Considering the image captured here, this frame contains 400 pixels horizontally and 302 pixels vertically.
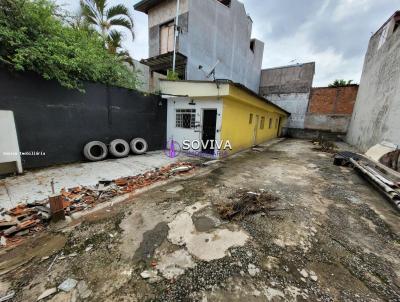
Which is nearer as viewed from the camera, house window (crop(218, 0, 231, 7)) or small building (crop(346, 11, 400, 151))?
small building (crop(346, 11, 400, 151))

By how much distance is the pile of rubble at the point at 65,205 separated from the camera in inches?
88.4

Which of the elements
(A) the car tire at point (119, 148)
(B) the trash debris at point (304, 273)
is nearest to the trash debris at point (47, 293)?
(B) the trash debris at point (304, 273)

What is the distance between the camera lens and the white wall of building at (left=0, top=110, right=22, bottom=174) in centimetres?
377

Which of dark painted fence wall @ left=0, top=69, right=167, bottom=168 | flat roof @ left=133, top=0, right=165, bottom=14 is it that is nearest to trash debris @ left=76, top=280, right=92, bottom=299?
dark painted fence wall @ left=0, top=69, right=167, bottom=168

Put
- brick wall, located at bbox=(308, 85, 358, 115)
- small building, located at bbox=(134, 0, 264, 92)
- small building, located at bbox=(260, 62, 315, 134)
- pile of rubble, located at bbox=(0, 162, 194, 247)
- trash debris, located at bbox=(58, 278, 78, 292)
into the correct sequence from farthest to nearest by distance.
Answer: small building, located at bbox=(260, 62, 315, 134)
brick wall, located at bbox=(308, 85, 358, 115)
small building, located at bbox=(134, 0, 264, 92)
pile of rubble, located at bbox=(0, 162, 194, 247)
trash debris, located at bbox=(58, 278, 78, 292)

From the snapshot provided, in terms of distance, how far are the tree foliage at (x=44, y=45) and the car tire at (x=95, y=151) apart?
1.78m

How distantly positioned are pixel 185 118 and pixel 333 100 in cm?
1330

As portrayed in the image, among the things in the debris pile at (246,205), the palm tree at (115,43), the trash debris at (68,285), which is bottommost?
the trash debris at (68,285)

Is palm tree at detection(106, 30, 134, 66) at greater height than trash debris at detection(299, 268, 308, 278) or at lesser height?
greater

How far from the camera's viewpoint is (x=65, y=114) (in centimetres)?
484

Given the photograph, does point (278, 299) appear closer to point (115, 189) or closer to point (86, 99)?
point (115, 189)

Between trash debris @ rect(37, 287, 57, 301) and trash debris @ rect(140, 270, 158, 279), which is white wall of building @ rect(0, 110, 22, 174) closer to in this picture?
trash debris @ rect(37, 287, 57, 301)

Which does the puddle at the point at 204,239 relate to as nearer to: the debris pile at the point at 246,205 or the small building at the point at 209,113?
the debris pile at the point at 246,205

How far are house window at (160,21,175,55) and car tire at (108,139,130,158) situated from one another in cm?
662
